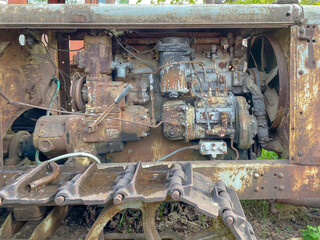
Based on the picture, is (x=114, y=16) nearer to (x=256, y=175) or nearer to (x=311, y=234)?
(x=256, y=175)

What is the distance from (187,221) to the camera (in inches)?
99.2

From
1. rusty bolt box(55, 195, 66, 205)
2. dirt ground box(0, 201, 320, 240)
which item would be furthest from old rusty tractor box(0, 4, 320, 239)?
dirt ground box(0, 201, 320, 240)

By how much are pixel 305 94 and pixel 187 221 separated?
1.36 metres

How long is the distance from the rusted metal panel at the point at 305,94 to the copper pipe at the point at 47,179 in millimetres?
1606

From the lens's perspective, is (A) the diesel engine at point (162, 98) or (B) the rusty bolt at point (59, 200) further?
(A) the diesel engine at point (162, 98)

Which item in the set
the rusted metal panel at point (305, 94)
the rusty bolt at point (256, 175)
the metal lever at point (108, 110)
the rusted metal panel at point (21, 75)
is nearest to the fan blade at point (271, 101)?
the rusted metal panel at point (305, 94)

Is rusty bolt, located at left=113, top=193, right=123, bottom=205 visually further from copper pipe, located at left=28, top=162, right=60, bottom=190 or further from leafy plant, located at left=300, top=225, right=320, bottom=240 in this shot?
leafy plant, located at left=300, top=225, right=320, bottom=240

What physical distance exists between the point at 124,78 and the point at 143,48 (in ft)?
1.07

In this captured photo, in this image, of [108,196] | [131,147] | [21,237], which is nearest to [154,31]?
[131,147]

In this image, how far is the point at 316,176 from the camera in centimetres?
214

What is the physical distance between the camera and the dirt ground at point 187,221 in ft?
7.79

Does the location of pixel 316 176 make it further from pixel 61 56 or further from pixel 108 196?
pixel 61 56

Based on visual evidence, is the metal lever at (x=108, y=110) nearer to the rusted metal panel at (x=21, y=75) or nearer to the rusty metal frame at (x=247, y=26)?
the rusty metal frame at (x=247, y=26)

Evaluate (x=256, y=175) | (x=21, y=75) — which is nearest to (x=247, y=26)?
(x=256, y=175)
